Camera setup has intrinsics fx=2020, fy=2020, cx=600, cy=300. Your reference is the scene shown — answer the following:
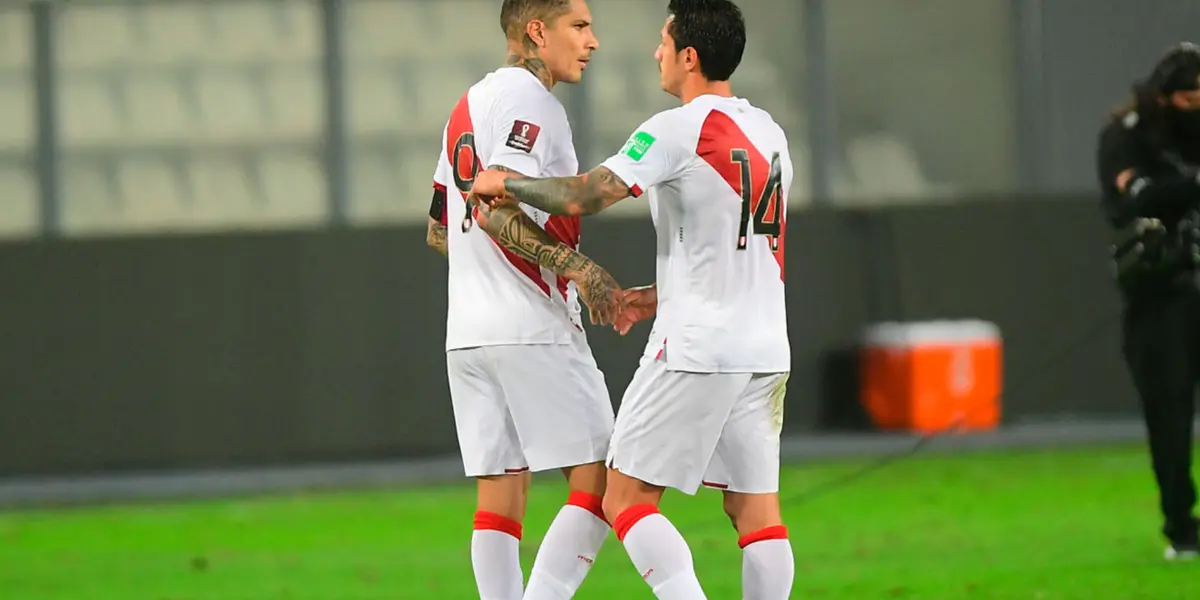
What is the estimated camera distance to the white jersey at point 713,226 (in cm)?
569

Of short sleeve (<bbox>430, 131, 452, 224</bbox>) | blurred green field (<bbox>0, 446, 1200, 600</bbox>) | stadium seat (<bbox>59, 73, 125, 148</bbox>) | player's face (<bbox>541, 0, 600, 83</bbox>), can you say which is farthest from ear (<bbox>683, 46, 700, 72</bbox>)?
stadium seat (<bbox>59, 73, 125, 148</bbox>)

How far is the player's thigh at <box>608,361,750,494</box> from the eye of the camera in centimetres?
574

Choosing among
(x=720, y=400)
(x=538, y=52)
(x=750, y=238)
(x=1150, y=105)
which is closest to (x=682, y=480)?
(x=720, y=400)

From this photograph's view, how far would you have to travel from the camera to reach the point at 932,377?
47.6 ft

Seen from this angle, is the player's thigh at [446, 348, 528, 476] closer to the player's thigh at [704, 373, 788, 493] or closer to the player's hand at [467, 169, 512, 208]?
the player's hand at [467, 169, 512, 208]

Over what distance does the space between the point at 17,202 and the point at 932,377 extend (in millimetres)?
6532

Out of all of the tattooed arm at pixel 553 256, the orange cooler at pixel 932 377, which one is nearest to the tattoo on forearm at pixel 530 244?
the tattooed arm at pixel 553 256

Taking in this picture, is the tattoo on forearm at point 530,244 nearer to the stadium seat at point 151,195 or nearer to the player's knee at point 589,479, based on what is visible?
the player's knee at point 589,479

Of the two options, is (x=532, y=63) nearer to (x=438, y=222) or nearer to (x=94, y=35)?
(x=438, y=222)

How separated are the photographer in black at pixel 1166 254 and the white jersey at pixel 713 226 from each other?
3.06 metres

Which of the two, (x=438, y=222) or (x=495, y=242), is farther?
(x=438, y=222)

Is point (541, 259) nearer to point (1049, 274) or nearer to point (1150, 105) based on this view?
point (1150, 105)

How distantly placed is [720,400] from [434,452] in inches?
334

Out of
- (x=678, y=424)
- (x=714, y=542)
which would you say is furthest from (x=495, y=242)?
(x=714, y=542)
